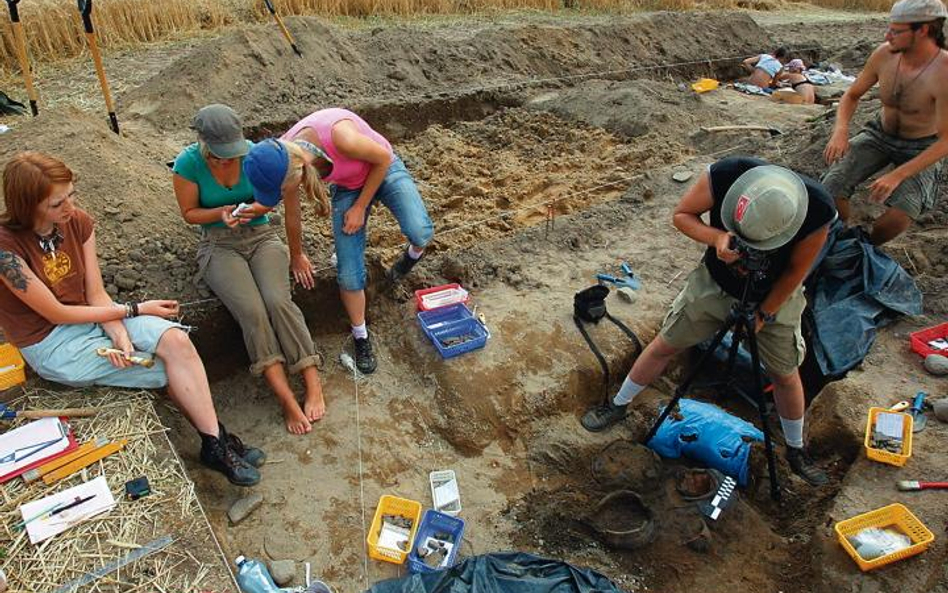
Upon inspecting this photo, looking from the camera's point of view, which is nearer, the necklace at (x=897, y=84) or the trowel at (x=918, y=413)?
the trowel at (x=918, y=413)

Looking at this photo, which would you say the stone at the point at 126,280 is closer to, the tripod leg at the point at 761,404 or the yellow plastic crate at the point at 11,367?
the yellow plastic crate at the point at 11,367

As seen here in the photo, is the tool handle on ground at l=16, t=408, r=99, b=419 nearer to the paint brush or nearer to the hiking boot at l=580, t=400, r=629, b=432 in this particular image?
the hiking boot at l=580, t=400, r=629, b=432

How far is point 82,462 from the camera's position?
A: 8.98 ft

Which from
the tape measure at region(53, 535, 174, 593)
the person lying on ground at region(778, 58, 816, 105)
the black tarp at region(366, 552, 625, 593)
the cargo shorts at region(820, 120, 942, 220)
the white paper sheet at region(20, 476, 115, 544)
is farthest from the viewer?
the person lying on ground at region(778, 58, 816, 105)

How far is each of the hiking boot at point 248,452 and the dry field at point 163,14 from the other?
7470 mm

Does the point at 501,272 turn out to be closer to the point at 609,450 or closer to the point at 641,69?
the point at 609,450

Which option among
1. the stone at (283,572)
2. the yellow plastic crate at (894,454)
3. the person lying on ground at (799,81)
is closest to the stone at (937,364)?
the yellow plastic crate at (894,454)

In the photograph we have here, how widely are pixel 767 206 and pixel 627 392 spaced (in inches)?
59.7

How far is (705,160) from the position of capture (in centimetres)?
632

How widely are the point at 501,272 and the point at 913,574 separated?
2.99m

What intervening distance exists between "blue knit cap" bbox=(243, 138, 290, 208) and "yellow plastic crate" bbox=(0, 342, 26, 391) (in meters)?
1.47

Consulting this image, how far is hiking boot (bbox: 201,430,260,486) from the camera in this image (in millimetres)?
3188

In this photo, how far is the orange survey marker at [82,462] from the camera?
267cm

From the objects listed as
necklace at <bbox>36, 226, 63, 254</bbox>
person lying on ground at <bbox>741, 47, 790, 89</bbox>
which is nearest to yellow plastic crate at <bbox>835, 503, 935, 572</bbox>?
necklace at <bbox>36, 226, 63, 254</bbox>
